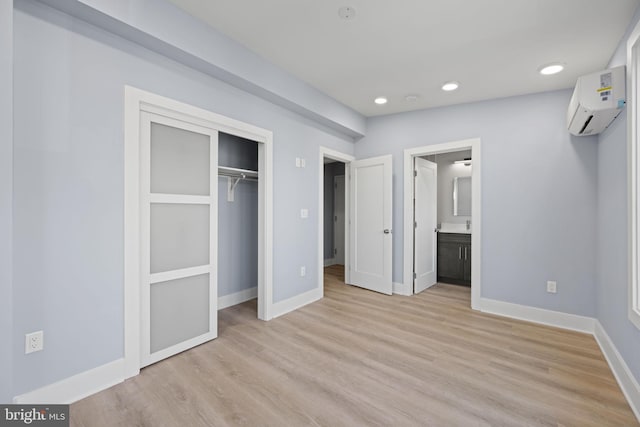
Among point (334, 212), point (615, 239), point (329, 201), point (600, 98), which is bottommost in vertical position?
point (615, 239)

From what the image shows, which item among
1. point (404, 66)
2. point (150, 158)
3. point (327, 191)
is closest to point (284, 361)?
point (150, 158)

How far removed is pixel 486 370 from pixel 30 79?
3.61 m

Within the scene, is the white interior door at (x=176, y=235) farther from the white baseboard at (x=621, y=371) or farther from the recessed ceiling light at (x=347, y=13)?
the white baseboard at (x=621, y=371)

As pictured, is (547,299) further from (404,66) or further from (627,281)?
(404,66)

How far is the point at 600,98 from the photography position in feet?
7.34

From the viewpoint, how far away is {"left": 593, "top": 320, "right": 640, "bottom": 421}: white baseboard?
1.83 metres

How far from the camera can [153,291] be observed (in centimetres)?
231

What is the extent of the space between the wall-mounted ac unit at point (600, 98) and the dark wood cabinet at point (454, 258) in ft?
8.47

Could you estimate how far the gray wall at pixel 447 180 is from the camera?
5543 mm

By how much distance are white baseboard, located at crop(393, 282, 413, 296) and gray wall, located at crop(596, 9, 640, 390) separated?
2.01 m

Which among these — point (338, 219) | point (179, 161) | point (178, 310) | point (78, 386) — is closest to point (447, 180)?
point (338, 219)

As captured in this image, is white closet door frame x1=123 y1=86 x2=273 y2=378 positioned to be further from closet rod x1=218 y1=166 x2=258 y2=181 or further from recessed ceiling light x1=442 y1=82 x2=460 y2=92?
recessed ceiling light x1=442 y1=82 x2=460 y2=92

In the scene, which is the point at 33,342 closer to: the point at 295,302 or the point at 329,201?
the point at 295,302

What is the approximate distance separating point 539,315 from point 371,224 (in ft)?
7.53
